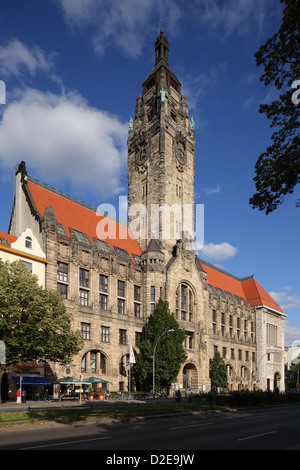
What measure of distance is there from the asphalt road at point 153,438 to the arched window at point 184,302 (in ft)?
122

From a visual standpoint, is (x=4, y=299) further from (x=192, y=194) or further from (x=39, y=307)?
(x=192, y=194)

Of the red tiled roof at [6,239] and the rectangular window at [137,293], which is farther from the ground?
the red tiled roof at [6,239]

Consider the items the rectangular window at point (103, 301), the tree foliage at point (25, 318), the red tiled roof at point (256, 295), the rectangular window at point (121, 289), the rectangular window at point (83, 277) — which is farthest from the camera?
the red tiled roof at point (256, 295)

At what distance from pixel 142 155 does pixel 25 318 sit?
4120cm

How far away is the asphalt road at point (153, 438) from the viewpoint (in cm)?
1312

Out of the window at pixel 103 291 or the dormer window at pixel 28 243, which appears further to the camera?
the window at pixel 103 291

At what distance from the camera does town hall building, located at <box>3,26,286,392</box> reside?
45812mm

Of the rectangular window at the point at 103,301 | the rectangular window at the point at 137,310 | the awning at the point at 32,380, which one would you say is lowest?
the awning at the point at 32,380

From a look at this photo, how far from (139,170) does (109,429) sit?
52369 mm

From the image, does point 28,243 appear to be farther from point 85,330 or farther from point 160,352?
point 160,352

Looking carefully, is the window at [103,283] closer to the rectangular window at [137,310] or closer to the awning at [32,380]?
the rectangular window at [137,310]

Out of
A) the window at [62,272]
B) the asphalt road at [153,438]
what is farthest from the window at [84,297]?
the asphalt road at [153,438]

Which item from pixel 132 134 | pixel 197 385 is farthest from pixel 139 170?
pixel 197 385
